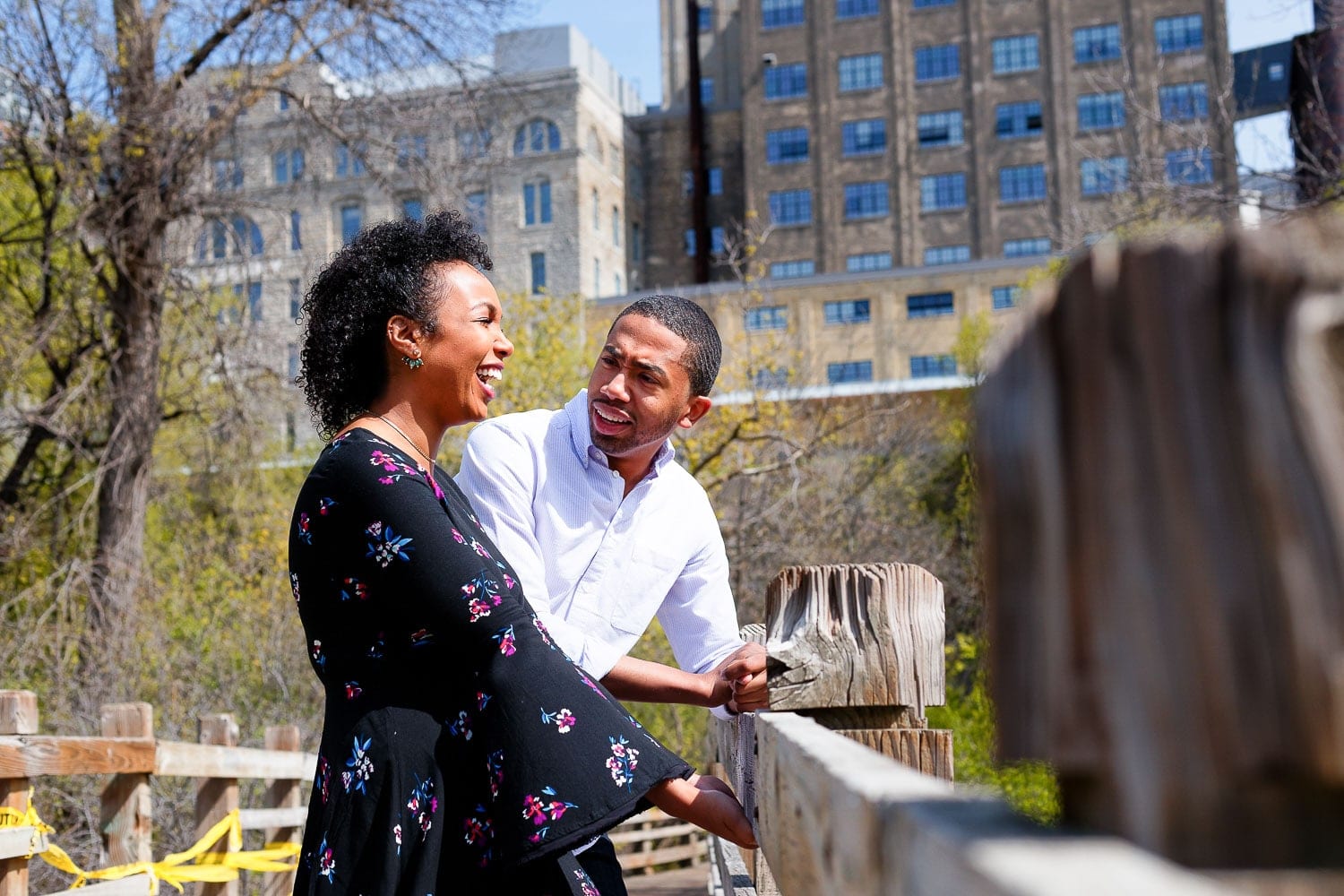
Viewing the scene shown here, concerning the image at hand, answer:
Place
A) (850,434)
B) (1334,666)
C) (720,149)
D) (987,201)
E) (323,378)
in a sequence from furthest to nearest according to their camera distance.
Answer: (720,149) → (987,201) → (850,434) → (323,378) → (1334,666)

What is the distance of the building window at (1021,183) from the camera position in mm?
55438

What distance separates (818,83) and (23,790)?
55.5 m

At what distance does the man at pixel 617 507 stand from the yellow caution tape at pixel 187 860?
2547 mm

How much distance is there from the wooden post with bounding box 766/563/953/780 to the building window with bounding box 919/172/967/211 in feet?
183

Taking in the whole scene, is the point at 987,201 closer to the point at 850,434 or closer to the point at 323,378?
the point at 850,434

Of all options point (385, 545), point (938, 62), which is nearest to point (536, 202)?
point (938, 62)

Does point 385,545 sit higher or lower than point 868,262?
lower

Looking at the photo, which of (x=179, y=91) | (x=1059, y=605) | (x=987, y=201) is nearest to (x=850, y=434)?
(x=179, y=91)

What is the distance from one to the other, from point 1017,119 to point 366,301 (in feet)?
185

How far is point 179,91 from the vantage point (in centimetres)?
1249

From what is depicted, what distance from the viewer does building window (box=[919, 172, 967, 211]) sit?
184 ft

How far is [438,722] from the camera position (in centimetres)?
250

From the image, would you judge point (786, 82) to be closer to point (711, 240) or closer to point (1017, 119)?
point (711, 240)

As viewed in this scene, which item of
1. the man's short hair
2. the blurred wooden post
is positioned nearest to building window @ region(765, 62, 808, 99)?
the man's short hair
